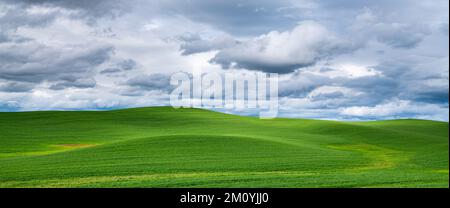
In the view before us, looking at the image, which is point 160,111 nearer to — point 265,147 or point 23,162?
point 265,147

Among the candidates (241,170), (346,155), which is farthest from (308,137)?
(241,170)

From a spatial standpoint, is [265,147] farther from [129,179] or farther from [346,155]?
[129,179]

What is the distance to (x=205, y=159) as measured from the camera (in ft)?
115

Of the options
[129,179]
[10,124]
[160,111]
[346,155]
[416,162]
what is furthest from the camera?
[160,111]

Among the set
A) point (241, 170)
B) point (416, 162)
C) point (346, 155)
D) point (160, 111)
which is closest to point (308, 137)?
point (346, 155)

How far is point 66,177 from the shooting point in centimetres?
2644

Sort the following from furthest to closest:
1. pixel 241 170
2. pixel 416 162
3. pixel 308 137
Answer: pixel 308 137 < pixel 416 162 < pixel 241 170

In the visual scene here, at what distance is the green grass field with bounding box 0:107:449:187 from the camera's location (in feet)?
81.6

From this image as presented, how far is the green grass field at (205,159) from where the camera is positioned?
2486cm

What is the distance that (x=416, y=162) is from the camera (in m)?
38.0

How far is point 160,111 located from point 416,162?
70.0 meters

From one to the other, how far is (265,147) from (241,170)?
12529 millimetres
